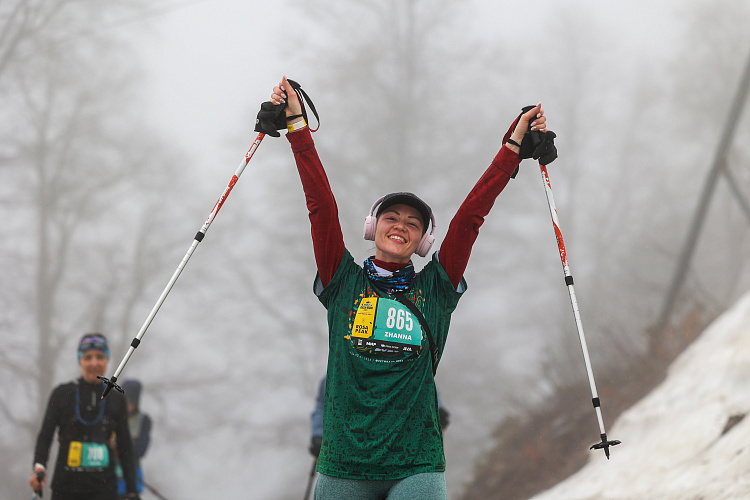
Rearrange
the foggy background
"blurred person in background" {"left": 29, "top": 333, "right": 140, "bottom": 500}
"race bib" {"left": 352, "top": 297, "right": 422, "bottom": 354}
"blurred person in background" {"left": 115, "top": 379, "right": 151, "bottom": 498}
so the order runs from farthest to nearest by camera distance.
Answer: the foggy background < "blurred person in background" {"left": 115, "top": 379, "right": 151, "bottom": 498} < "blurred person in background" {"left": 29, "top": 333, "right": 140, "bottom": 500} < "race bib" {"left": 352, "top": 297, "right": 422, "bottom": 354}

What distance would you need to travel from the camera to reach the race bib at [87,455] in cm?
345

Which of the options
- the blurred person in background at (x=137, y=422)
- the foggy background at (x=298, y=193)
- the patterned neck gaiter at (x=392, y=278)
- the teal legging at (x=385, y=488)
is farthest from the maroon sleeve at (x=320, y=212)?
the foggy background at (x=298, y=193)

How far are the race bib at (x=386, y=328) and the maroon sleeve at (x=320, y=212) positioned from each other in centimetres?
18

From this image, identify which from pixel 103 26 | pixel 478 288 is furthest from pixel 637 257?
pixel 103 26

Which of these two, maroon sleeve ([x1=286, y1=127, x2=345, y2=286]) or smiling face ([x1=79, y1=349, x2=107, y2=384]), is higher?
smiling face ([x1=79, y1=349, x2=107, y2=384])

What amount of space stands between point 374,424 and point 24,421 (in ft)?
45.9

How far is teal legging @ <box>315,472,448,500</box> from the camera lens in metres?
1.68

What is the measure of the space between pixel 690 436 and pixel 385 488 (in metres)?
3.37

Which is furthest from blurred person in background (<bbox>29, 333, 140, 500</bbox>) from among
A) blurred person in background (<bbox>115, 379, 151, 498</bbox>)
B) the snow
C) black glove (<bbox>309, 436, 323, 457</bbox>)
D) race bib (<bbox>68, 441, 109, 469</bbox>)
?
the snow

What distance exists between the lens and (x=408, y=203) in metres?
2.07

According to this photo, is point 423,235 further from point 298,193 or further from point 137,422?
point 298,193

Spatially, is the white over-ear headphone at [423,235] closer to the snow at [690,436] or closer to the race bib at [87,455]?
the snow at [690,436]

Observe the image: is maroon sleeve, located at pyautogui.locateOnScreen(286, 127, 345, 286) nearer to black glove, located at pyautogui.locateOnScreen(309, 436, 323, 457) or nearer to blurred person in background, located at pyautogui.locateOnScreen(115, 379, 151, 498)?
black glove, located at pyautogui.locateOnScreen(309, 436, 323, 457)

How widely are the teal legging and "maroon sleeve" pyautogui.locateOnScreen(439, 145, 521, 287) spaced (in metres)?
0.57
